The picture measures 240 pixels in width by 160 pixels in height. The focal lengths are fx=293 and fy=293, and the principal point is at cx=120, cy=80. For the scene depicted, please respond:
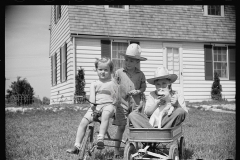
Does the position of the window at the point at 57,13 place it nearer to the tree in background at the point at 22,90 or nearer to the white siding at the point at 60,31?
the white siding at the point at 60,31

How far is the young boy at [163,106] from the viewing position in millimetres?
3607

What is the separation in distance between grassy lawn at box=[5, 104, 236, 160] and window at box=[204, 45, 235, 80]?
5.25 metres

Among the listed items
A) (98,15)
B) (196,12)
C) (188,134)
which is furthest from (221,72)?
(188,134)

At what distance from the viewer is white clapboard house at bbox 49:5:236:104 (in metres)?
12.4

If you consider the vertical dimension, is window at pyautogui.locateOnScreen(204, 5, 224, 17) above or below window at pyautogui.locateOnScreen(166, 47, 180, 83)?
above

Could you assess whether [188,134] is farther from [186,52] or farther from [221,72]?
[221,72]

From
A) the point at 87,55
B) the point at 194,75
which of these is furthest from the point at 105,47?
the point at 194,75

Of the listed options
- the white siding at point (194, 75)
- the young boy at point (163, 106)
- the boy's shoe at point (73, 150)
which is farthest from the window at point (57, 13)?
the boy's shoe at point (73, 150)

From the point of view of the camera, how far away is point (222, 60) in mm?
14438

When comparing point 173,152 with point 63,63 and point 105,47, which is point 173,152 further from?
point 63,63

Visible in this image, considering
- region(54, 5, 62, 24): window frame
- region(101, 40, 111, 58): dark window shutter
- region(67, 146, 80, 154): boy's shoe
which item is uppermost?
region(54, 5, 62, 24): window frame

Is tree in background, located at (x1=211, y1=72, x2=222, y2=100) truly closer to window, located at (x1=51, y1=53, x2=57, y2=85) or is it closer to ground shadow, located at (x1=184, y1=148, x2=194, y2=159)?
window, located at (x1=51, y1=53, x2=57, y2=85)

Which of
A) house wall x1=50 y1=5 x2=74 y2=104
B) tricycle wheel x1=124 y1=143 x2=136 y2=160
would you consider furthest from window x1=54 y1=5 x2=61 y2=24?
tricycle wheel x1=124 y1=143 x2=136 y2=160
